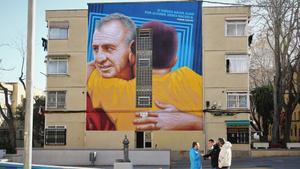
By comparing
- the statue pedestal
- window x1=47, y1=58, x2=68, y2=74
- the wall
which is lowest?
the wall

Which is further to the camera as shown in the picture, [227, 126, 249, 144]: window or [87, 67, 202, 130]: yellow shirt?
[87, 67, 202, 130]: yellow shirt

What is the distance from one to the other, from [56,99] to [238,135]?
51.8ft

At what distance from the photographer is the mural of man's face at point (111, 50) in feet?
134

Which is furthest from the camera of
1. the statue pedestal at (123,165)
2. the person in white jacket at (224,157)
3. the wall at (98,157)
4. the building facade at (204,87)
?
the building facade at (204,87)

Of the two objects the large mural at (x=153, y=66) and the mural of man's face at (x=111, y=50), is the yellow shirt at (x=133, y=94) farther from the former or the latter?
the mural of man's face at (x=111, y=50)

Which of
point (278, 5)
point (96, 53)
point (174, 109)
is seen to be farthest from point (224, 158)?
point (278, 5)

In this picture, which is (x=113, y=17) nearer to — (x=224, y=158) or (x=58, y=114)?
(x=58, y=114)

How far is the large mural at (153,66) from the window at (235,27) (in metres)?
2.37

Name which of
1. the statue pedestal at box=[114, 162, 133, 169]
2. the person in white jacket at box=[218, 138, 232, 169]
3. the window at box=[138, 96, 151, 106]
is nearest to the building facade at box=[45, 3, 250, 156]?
the window at box=[138, 96, 151, 106]

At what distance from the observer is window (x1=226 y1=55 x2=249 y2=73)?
1577 inches

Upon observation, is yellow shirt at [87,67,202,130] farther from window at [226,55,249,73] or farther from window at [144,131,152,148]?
window at [226,55,249,73]

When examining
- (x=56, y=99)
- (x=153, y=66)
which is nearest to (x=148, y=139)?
(x=153, y=66)

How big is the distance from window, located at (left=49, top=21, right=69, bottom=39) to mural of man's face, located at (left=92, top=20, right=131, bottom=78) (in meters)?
2.73

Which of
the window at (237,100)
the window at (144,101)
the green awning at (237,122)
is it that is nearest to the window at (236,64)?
the window at (237,100)
